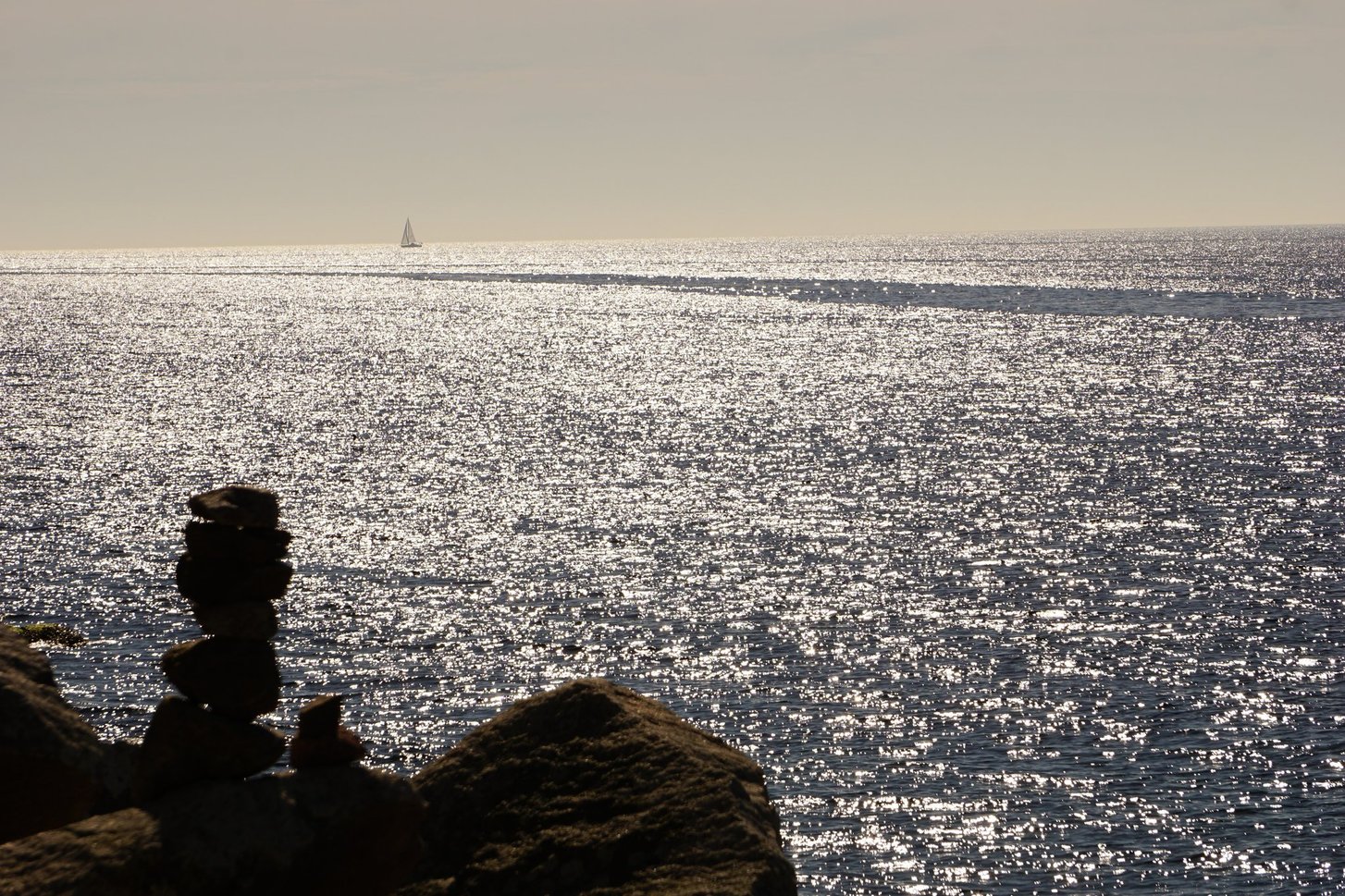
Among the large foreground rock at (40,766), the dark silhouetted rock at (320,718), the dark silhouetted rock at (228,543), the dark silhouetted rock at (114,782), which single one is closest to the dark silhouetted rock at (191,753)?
the dark silhouetted rock at (320,718)

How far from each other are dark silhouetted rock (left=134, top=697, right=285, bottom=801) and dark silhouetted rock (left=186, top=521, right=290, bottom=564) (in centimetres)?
201

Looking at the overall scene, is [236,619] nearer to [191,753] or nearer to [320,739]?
[191,753]

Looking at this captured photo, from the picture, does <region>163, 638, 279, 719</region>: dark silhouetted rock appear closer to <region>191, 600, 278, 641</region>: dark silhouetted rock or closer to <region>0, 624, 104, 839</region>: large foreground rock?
<region>191, 600, 278, 641</region>: dark silhouetted rock

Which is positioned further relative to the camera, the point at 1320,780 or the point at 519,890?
the point at 1320,780

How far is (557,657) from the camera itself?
2060 inches

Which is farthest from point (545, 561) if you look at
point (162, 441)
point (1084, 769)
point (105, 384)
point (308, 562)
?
point (105, 384)

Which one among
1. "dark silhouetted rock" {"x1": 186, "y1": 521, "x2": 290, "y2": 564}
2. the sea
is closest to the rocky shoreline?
"dark silhouetted rock" {"x1": 186, "y1": 521, "x2": 290, "y2": 564}

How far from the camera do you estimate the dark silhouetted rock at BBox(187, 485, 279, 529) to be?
58.9ft

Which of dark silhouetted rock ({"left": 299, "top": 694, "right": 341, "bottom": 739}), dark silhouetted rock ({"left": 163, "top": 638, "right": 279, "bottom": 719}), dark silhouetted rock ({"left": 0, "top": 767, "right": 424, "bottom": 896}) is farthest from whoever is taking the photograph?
dark silhouetted rock ({"left": 163, "top": 638, "right": 279, "bottom": 719})

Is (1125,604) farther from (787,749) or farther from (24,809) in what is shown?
(24,809)

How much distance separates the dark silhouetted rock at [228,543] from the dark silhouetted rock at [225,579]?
0.29 ft

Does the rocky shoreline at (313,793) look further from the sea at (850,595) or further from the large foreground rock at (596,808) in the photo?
the sea at (850,595)

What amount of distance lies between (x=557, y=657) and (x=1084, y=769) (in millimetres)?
20549

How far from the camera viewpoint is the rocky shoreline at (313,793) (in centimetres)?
1683
